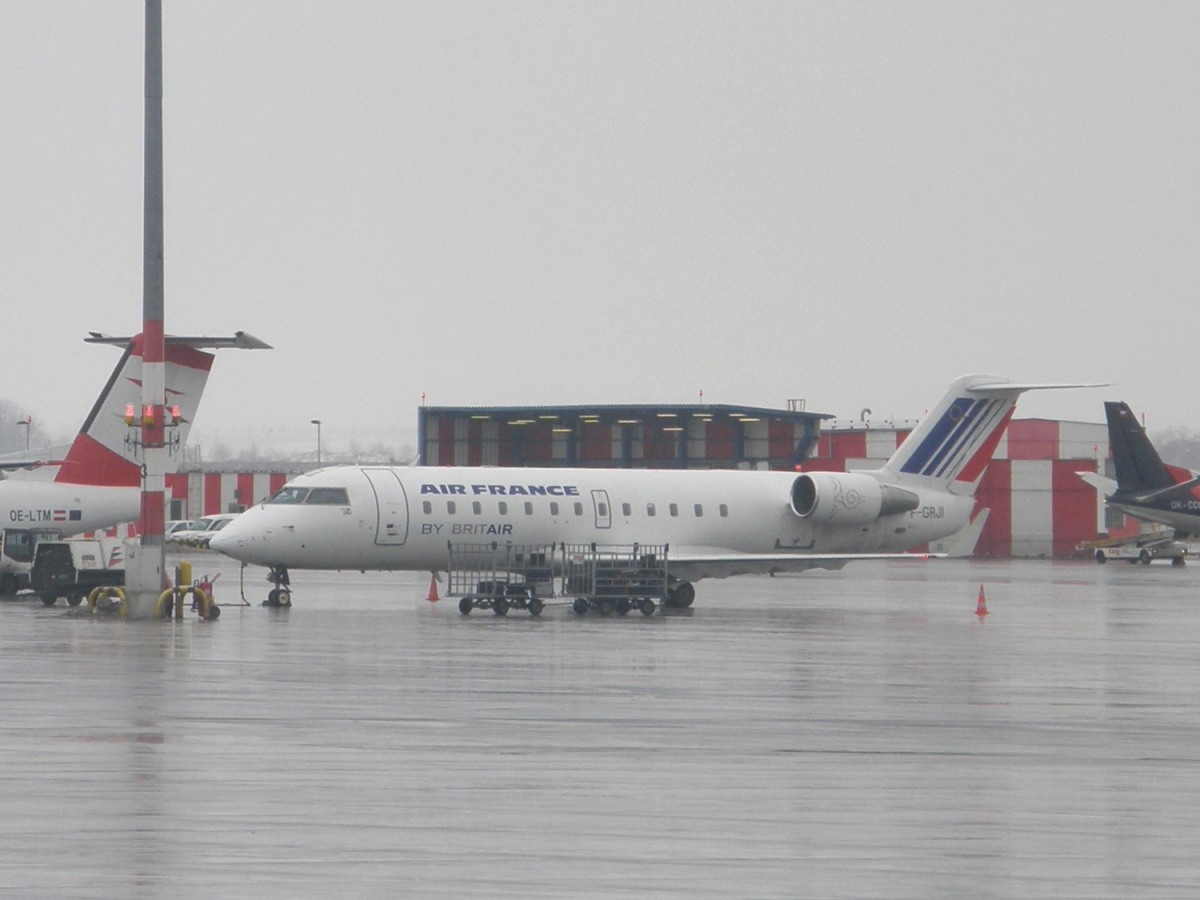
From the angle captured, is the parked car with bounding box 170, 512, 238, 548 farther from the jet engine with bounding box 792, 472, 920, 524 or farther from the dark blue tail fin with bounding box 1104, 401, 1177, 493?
the jet engine with bounding box 792, 472, 920, 524

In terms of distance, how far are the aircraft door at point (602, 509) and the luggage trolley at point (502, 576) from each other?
1.54 meters

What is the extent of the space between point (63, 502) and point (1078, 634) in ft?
68.7

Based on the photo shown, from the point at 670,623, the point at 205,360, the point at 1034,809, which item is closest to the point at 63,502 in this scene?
the point at 205,360

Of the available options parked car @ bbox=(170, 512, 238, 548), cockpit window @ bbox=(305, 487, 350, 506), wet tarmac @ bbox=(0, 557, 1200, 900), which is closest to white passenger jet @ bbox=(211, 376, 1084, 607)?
cockpit window @ bbox=(305, 487, 350, 506)

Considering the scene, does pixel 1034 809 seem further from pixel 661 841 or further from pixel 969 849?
pixel 661 841

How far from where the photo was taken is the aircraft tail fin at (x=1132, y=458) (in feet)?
213

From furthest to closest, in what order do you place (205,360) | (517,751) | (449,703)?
(205,360)
(449,703)
(517,751)

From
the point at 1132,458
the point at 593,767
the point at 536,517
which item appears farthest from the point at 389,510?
the point at 1132,458

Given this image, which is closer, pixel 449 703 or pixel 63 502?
pixel 449 703

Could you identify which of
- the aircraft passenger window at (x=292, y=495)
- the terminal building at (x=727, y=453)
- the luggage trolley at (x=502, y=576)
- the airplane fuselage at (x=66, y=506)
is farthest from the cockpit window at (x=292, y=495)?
the terminal building at (x=727, y=453)

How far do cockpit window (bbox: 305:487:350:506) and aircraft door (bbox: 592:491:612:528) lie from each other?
19.4 ft

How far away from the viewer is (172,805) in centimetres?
1030

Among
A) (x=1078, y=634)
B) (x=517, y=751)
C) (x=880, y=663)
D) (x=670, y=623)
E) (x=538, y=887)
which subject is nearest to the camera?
(x=538, y=887)

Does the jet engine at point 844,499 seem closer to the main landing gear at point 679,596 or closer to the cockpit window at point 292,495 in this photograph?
the main landing gear at point 679,596
